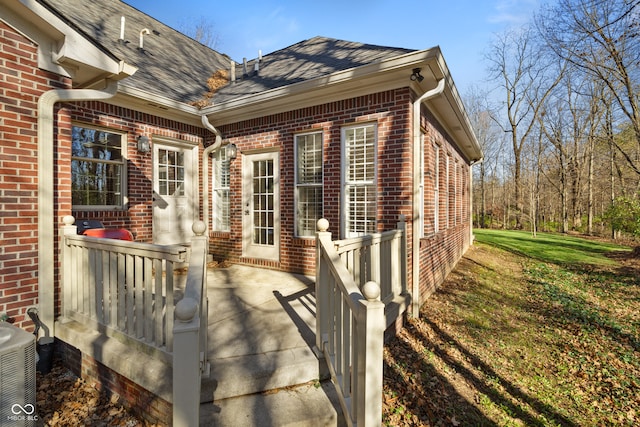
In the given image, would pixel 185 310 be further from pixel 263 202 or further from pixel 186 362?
pixel 263 202

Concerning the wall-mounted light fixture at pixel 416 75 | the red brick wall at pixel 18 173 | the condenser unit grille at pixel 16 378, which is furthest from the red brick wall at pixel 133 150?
the wall-mounted light fixture at pixel 416 75

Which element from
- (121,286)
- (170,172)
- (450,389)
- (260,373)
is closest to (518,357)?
(450,389)

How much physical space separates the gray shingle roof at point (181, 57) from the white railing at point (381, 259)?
287cm

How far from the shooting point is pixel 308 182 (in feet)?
18.0

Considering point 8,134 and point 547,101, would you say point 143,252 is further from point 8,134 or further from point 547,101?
point 547,101

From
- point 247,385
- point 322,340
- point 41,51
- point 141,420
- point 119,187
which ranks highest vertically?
point 41,51

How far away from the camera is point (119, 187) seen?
5.37 m

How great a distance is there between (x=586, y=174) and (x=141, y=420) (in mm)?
27761

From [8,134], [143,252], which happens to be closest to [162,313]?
[143,252]

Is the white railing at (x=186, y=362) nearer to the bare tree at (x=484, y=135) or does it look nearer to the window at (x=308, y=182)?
the window at (x=308, y=182)

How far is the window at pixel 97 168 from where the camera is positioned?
190 inches

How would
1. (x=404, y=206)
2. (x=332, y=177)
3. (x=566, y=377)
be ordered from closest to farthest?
(x=566, y=377) < (x=404, y=206) < (x=332, y=177)

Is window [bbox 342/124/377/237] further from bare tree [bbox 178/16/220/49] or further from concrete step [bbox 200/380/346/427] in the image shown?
bare tree [bbox 178/16/220/49]

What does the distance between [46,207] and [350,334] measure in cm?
333
